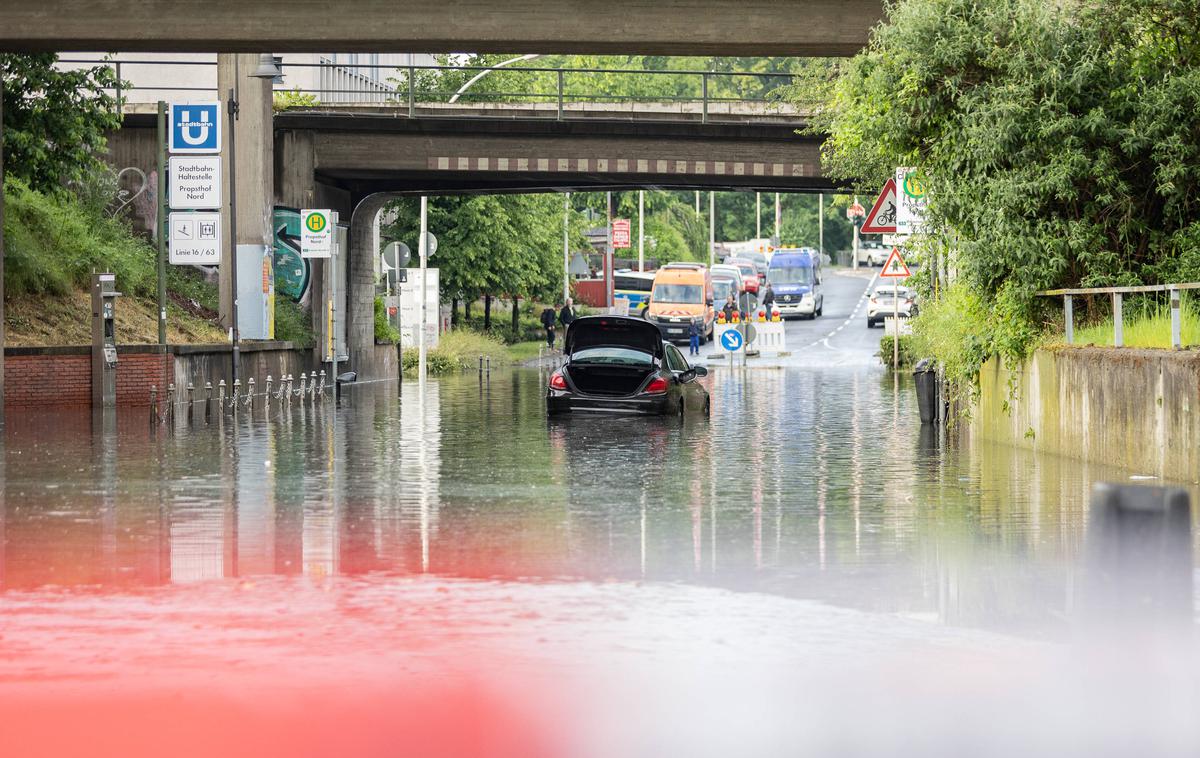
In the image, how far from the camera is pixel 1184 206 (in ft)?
70.5

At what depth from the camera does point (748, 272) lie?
106750 mm

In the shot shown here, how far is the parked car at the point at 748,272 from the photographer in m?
94.7

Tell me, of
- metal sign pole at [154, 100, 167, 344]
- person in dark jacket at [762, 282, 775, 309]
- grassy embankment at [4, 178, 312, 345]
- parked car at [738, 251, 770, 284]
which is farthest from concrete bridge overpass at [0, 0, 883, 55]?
parked car at [738, 251, 770, 284]

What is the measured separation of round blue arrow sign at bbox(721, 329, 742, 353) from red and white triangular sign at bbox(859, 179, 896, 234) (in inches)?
752

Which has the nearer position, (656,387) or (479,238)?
(656,387)

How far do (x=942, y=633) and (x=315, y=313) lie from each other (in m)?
35.2

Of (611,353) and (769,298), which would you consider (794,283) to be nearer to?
(769,298)

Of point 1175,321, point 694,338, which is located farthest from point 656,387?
point 694,338

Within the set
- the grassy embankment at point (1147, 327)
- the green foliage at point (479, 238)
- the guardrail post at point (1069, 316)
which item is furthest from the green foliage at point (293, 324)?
the guardrail post at point (1069, 316)

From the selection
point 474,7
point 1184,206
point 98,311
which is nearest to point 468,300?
point 98,311

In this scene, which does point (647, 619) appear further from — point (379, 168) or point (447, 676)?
point (379, 168)

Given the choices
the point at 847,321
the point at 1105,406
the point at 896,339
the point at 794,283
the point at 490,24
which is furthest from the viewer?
the point at 794,283

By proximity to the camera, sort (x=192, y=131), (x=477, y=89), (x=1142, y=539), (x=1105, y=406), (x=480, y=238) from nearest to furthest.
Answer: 1. (x=1142, y=539)
2. (x=1105, y=406)
3. (x=192, y=131)
4. (x=480, y=238)
5. (x=477, y=89)

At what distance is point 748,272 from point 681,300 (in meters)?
31.6
